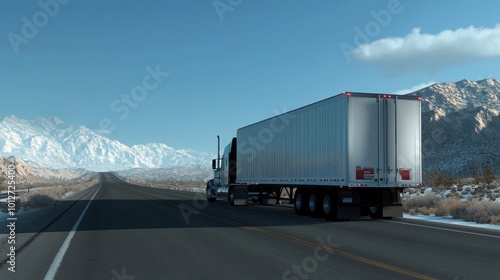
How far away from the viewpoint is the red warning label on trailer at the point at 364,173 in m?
17.1

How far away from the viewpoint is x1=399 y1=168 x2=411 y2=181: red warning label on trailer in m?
17.7

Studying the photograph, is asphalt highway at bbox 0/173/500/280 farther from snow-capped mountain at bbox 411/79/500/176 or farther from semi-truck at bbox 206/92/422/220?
snow-capped mountain at bbox 411/79/500/176

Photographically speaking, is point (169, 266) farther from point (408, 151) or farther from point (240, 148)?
point (240, 148)

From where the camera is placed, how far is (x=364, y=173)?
17.2m

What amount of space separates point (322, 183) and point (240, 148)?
11147 mm

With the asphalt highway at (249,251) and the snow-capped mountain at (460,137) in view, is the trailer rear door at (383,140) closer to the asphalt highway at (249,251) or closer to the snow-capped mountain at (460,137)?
the asphalt highway at (249,251)

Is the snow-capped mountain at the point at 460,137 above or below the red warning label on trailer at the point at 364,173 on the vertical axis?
above

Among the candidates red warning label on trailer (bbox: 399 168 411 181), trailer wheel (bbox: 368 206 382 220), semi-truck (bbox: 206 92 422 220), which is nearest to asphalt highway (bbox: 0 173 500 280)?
semi-truck (bbox: 206 92 422 220)

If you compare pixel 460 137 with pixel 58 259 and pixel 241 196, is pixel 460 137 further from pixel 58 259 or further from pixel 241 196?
pixel 58 259

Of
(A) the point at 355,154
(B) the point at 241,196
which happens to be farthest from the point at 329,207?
(B) the point at 241,196

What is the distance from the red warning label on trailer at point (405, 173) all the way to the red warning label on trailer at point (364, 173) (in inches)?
46.9

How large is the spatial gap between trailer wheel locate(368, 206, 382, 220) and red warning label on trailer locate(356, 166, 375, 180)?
241cm

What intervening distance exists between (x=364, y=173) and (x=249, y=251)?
7.86 metres

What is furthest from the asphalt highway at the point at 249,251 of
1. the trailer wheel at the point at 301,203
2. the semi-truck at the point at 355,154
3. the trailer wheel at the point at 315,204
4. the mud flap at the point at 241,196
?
the mud flap at the point at 241,196
